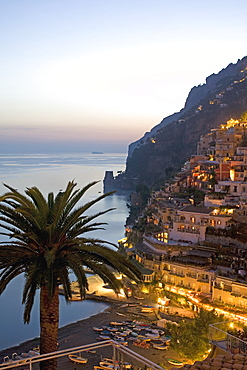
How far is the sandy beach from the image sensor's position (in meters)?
20.0

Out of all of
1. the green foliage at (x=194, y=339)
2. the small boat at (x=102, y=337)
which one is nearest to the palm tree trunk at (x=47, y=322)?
the green foliage at (x=194, y=339)

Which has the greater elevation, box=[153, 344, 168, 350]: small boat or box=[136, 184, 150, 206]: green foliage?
box=[136, 184, 150, 206]: green foliage

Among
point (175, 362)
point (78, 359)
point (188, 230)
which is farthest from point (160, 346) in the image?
point (188, 230)

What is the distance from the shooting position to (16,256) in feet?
28.9

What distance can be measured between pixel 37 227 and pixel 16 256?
0.69 meters

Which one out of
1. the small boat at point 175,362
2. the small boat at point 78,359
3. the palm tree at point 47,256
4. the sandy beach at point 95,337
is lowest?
the sandy beach at point 95,337

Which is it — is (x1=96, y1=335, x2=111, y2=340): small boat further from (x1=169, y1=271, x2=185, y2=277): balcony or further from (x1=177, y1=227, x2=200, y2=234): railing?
(x1=177, y1=227, x2=200, y2=234): railing

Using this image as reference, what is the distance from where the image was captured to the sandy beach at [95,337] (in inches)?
789

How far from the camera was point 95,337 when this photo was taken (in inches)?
940

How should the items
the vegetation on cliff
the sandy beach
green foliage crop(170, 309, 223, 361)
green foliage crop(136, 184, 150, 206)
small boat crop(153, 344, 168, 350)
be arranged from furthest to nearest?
1. the vegetation on cliff
2. green foliage crop(136, 184, 150, 206)
3. small boat crop(153, 344, 168, 350)
4. the sandy beach
5. green foliage crop(170, 309, 223, 361)

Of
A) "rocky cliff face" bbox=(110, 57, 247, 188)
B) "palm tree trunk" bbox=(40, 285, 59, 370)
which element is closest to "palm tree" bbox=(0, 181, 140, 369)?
"palm tree trunk" bbox=(40, 285, 59, 370)

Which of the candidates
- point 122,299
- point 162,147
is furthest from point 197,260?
point 162,147

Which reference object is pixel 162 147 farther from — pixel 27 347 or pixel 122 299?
pixel 27 347

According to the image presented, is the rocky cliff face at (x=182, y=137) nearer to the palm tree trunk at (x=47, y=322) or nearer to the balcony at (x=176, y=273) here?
the balcony at (x=176, y=273)
